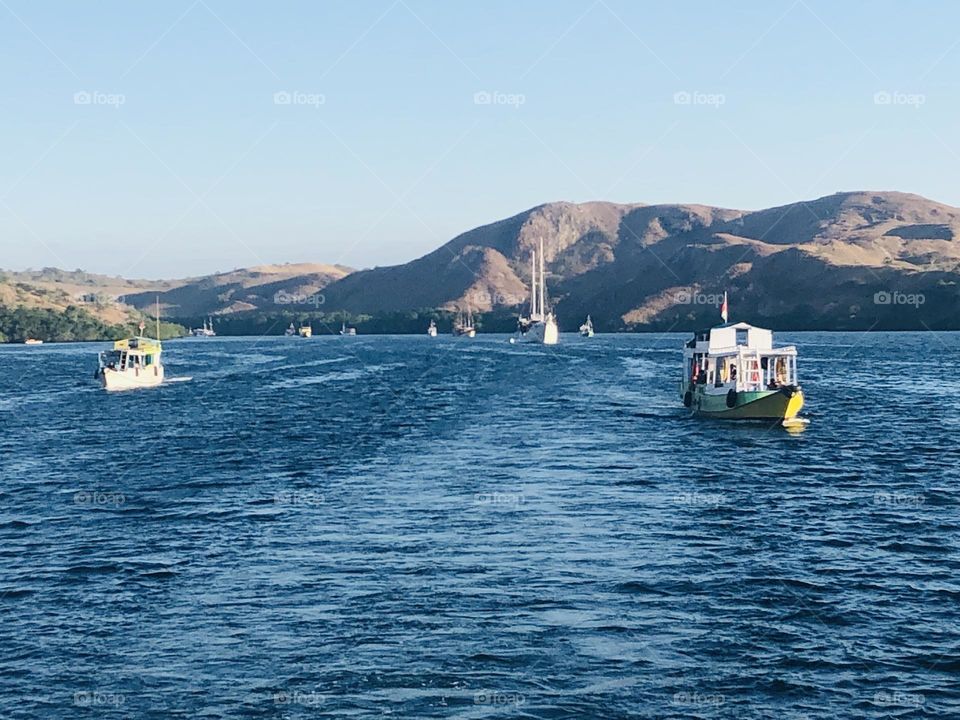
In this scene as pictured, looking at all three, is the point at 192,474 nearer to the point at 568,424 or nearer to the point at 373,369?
the point at 568,424

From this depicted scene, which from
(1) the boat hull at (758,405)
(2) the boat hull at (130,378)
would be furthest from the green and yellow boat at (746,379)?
(2) the boat hull at (130,378)

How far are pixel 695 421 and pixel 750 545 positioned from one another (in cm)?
4539

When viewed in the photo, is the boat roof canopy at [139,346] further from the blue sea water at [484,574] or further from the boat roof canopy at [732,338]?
the boat roof canopy at [732,338]

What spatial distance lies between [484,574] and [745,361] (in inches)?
2022

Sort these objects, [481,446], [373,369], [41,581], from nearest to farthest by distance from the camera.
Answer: [41,581]
[481,446]
[373,369]

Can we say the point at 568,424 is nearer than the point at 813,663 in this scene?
No

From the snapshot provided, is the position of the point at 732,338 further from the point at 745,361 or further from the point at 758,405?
the point at 758,405

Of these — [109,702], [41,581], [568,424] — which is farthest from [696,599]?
[568,424]

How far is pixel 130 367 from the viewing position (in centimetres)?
13950

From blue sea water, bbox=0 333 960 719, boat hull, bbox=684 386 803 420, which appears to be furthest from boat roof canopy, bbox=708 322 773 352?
blue sea water, bbox=0 333 960 719

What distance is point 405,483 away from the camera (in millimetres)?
57438

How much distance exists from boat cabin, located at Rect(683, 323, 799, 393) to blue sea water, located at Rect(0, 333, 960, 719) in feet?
17.1

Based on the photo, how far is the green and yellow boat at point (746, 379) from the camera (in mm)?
81625

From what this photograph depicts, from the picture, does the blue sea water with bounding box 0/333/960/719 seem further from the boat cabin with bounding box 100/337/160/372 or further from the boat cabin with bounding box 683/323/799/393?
the boat cabin with bounding box 100/337/160/372
